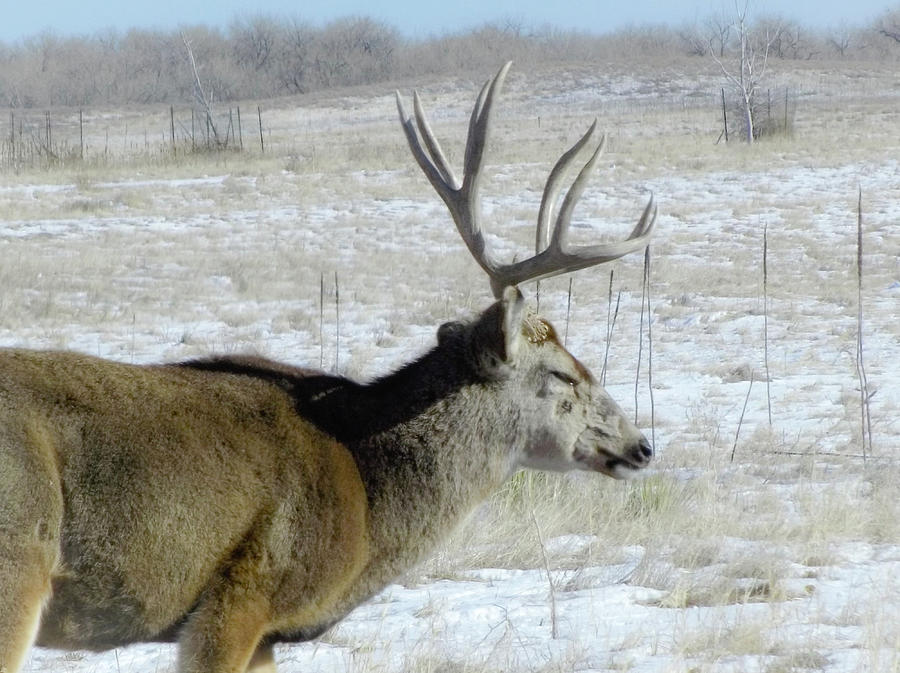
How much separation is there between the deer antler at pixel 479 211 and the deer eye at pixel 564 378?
0.40 meters

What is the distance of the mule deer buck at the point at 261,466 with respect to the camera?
3979mm

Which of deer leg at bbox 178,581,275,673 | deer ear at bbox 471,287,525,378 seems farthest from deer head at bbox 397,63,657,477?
deer leg at bbox 178,581,275,673

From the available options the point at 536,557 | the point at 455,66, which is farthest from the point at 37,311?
the point at 455,66

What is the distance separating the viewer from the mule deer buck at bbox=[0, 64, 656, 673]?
3.98 m

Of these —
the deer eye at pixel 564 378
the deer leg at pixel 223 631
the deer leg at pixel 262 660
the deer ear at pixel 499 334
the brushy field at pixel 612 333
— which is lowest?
the brushy field at pixel 612 333

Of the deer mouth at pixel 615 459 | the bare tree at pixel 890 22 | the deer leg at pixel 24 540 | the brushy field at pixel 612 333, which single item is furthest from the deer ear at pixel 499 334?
the bare tree at pixel 890 22

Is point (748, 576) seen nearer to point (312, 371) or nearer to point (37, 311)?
point (312, 371)

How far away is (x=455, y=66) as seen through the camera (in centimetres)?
10838

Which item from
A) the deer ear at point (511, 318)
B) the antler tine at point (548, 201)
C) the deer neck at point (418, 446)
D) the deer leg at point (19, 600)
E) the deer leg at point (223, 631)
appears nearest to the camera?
the deer leg at point (19, 600)

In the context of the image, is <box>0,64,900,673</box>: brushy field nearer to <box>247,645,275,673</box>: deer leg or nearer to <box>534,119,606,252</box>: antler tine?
<box>247,645,275,673</box>: deer leg

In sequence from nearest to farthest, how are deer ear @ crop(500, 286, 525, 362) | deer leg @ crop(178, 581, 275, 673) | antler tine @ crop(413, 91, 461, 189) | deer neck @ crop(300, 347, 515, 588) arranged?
1. deer leg @ crop(178, 581, 275, 673)
2. deer neck @ crop(300, 347, 515, 588)
3. deer ear @ crop(500, 286, 525, 362)
4. antler tine @ crop(413, 91, 461, 189)

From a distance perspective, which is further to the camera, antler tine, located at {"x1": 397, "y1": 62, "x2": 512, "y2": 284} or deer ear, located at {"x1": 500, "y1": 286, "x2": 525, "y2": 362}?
antler tine, located at {"x1": 397, "y1": 62, "x2": 512, "y2": 284}

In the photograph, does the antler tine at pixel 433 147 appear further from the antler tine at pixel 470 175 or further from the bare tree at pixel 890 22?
the bare tree at pixel 890 22

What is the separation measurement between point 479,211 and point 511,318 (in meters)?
0.57
